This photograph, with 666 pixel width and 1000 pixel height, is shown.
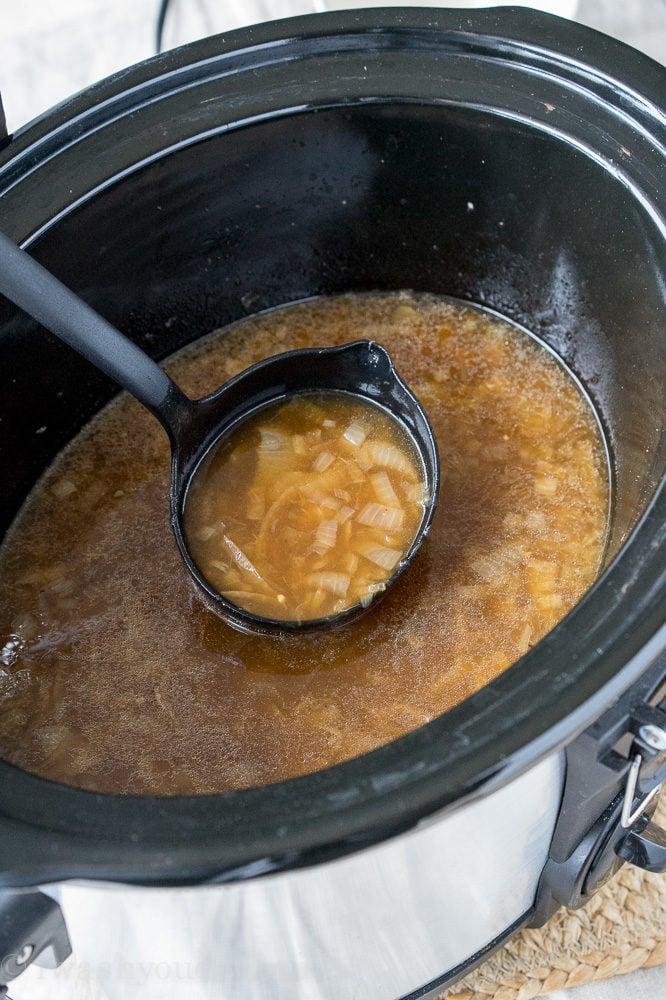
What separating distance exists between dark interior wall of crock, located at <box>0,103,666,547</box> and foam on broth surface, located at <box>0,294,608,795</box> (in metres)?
0.07

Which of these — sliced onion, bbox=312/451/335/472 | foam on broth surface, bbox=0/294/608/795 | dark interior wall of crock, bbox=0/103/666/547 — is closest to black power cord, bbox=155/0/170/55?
dark interior wall of crock, bbox=0/103/666/547

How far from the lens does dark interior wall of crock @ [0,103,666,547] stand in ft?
4.56

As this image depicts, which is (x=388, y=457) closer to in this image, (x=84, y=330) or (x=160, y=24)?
(x=84, y=330)

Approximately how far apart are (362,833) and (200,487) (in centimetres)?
73

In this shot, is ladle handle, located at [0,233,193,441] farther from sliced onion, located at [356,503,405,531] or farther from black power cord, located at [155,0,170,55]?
black power cord, located at [155,0,170,55]

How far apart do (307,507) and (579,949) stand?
733 mm

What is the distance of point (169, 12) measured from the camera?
236cm

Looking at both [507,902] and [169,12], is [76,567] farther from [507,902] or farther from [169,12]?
[169,12]

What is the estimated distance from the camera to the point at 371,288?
1.73 meters

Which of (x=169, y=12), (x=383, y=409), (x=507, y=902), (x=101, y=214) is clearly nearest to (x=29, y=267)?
(x=101, y=214)

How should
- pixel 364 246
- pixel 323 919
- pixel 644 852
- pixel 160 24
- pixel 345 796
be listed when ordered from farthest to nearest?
1. pixel 160 24
2. pixel 364 246
3. pixel 644 852
4. pixel 323 919
5. pixel 345 796

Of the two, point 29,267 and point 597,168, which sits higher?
point 29,267

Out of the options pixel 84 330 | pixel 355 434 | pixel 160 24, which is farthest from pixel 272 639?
pixel 160 24

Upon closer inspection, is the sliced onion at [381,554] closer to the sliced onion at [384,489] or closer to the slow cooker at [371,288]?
the sliced onion at [384,489]
